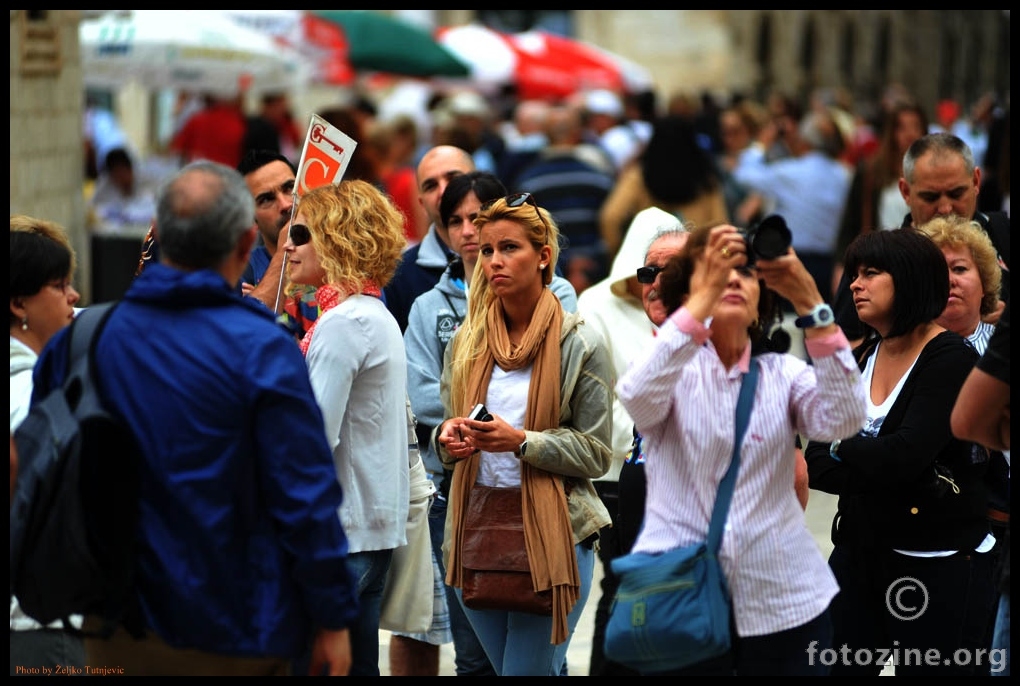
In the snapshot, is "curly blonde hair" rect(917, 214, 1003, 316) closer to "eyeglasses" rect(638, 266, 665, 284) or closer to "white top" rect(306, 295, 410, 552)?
"eyeglasses" rect(638, 266, 665, 284)

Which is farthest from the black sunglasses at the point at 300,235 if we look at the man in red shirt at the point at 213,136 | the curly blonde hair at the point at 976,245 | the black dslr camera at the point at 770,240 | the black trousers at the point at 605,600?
the man in red shirt at the point at 213,136

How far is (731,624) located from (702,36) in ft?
120

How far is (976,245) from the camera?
5371 mm

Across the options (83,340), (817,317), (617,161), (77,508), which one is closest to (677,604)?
(817,317)

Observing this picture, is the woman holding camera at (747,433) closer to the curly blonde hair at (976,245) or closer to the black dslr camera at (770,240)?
the black dslr camera at (770,240)

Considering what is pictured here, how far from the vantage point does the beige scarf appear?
461cm

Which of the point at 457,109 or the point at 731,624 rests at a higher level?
the point at 457,109

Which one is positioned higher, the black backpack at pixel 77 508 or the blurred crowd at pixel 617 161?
the blurred crowd at pixel 617 161

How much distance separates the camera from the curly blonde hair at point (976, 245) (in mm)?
5355

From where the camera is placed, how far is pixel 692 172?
9.07m

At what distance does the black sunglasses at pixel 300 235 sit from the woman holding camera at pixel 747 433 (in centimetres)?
137

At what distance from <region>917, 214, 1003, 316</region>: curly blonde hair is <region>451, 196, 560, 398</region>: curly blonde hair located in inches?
55.1

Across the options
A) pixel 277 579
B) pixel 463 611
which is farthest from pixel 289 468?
pixel 463 611

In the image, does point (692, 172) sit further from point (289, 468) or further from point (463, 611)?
point (289, 468)
